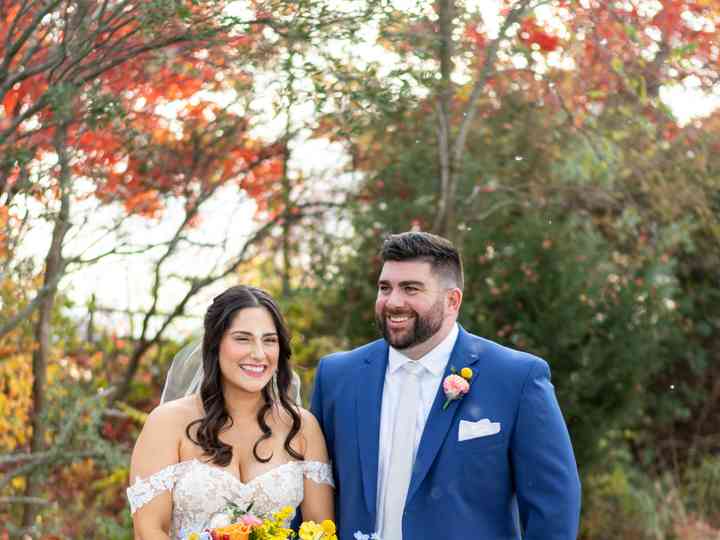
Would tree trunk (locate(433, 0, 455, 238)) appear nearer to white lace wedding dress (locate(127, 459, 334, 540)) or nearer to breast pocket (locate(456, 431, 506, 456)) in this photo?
breast pocket (locate(456, 431, 506, 456))

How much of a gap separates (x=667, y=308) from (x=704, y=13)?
3492 millimetres

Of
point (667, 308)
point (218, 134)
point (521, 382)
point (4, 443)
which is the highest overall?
point (218, 134)

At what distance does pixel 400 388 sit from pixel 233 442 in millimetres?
671

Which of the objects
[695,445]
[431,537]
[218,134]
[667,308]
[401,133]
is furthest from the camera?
[695,445]

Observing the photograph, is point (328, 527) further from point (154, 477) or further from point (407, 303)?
point (407, 303)

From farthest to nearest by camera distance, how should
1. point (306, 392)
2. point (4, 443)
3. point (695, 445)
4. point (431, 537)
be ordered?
point (695, 445)
point (306, 392)
point (4, 443)
point (431, 537)

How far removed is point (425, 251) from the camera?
14.3 feet

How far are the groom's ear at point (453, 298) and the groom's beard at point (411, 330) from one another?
94mm

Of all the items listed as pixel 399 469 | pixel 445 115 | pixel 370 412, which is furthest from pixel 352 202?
pixel 399 469

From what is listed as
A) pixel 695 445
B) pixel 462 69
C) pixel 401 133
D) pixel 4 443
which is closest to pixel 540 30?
pixel 462 69

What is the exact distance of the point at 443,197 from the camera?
8.27m

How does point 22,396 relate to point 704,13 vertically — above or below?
below

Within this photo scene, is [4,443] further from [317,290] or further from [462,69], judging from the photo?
[462,69]

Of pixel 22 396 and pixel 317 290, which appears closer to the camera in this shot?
pixel 22 396
